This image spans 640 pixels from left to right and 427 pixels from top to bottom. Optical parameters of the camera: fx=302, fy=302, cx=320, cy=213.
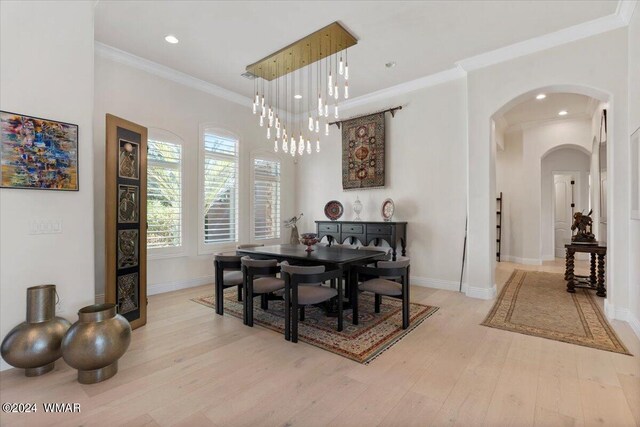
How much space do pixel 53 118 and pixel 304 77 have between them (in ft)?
10.9

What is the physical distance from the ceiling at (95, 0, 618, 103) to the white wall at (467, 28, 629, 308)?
340 millimetres

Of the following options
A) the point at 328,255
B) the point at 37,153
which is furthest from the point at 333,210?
the point at 37,153

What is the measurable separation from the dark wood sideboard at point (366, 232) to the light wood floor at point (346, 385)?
2076 millimetres

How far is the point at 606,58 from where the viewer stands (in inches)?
137

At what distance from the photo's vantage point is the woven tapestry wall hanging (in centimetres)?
550

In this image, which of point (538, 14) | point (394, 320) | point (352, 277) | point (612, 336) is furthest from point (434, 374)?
point (538, 14)

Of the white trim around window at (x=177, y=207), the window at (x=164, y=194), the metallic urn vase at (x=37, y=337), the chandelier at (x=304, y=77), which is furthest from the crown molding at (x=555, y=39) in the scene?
the metallic urn vase at (x=37, y=337)

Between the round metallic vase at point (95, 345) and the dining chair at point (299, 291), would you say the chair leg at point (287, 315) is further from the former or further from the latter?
the round metallic vase at point (95, 345)

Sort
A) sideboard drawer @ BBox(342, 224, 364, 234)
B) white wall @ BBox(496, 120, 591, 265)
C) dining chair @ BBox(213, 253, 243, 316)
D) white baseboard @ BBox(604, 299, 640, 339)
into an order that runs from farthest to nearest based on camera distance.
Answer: white wall @ BBox(496, 120, 591, 265), sideboard drawer @ BBox(342, 224, 364, 234), dining chair @ BBox(213, 253, 243, 316), white baseboard @ BBox(604, 299, 640, 339)

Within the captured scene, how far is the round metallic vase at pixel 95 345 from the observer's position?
213 centimetres

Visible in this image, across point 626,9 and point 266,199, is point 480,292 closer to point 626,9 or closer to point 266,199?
point 626,9

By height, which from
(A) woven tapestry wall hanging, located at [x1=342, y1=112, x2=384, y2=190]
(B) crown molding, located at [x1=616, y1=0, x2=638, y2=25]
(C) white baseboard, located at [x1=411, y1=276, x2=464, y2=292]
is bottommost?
(C) white baseboard, located at [x1=411, y1=276, x2=464, y2=292]

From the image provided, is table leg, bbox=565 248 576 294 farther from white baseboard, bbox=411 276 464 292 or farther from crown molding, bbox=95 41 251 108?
crown molding, bbox=95 41 251 108

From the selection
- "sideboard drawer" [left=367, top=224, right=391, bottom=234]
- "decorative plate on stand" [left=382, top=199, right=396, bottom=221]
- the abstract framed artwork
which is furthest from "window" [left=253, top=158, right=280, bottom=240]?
the abstract framed artwork
